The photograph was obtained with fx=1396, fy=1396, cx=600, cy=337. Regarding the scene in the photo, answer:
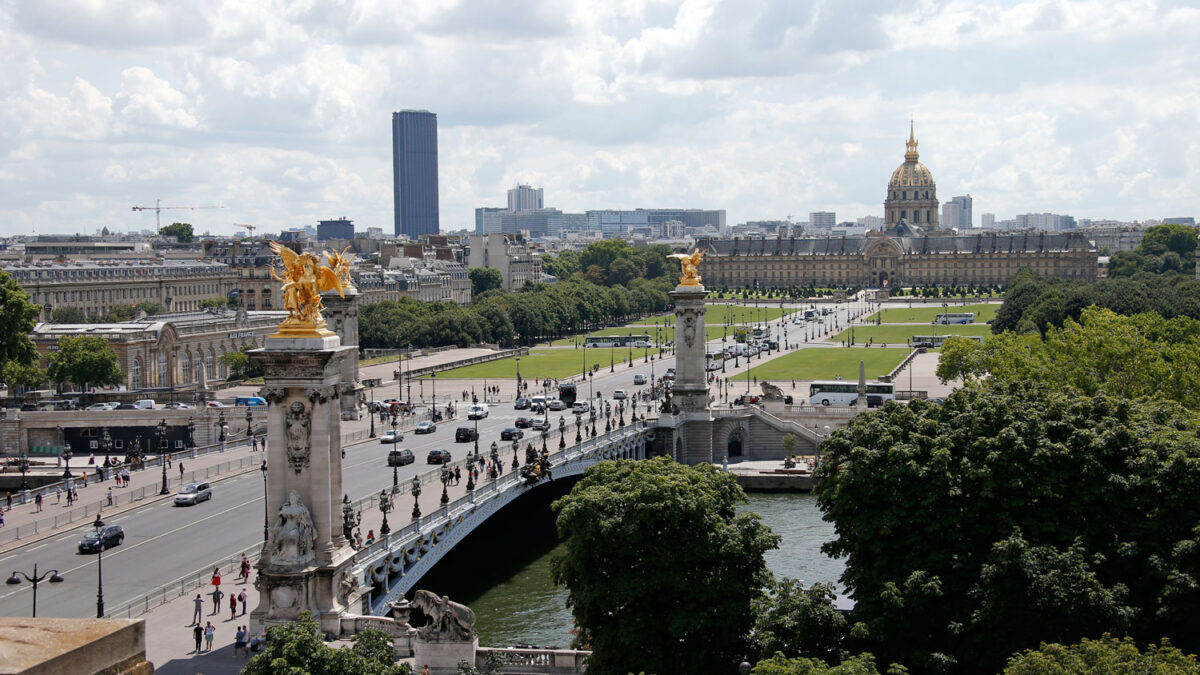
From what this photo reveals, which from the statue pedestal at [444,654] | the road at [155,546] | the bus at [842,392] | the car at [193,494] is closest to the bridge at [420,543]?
the statue pedestal at [444,654]

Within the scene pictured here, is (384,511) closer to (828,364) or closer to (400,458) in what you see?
(400,458)

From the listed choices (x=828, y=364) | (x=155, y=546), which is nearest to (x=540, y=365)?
(x=828, y=364)

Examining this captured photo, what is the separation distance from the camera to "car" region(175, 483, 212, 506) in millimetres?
54031

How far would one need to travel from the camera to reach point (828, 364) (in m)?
122

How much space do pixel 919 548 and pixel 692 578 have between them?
5814 millimetres

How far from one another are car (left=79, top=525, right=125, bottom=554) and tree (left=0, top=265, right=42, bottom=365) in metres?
37.7

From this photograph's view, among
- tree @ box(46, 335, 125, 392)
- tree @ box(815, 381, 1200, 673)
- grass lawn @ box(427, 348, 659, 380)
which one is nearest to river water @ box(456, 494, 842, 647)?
tree @ box(815, 381, 1200, 673)

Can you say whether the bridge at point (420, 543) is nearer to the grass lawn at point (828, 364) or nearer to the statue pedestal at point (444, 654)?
the statue pedestal at point (444, 654)

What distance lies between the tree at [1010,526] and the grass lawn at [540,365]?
259 ft

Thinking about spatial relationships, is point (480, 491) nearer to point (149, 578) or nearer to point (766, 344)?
point (149, 578)

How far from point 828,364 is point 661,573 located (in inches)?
3480

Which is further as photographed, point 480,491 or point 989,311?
point 989,311

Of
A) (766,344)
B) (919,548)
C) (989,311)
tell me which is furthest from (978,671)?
(989,311)

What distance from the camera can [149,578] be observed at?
42.4 meters
